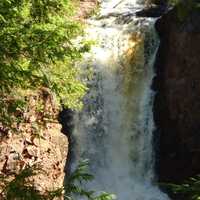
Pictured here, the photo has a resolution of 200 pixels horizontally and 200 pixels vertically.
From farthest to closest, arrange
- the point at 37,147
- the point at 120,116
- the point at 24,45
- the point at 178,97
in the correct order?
the point at 120,116
the point at 178,97
the point at 37,147
the point at 24,45

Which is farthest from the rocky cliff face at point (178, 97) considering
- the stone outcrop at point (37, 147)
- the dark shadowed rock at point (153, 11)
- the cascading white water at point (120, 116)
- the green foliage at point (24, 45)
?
the green foliage at point (24, 45)

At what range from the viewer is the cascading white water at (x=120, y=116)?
56.8 ft

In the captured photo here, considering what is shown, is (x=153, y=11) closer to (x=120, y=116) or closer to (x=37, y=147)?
(x=120, y=116)

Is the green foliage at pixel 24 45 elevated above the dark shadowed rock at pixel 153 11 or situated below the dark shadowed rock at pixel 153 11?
below

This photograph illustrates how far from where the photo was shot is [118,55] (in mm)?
18031

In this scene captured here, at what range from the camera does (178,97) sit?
17.1m

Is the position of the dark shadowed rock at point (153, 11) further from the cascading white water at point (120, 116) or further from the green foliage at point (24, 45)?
the green foliage at point (24, 45)

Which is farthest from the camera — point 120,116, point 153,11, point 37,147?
point 153,11

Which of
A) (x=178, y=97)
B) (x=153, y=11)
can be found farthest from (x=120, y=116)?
(x=153, y=11)

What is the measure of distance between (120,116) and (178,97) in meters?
2.01

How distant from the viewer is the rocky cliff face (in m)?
16.7

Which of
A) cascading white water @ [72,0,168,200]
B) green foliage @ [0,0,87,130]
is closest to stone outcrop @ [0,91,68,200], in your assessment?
green foliage @ [0,0,87,130]

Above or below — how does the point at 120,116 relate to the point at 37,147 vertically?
above

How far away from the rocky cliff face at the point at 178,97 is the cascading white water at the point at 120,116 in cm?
34
